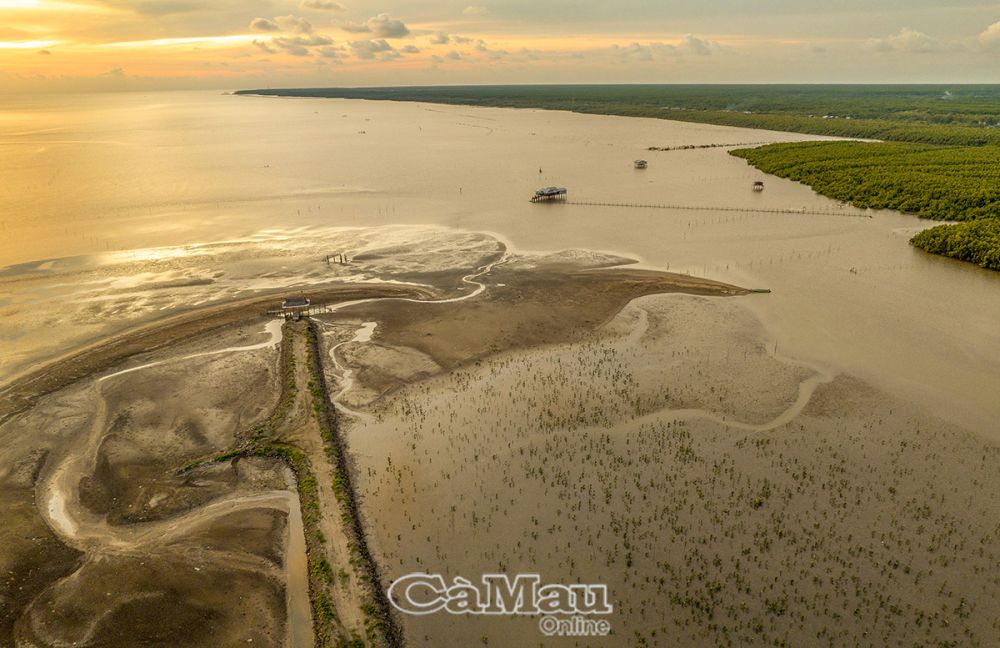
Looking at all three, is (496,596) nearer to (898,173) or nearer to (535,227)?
(535,227)

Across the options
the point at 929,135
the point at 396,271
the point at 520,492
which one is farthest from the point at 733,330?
the point at 929,135

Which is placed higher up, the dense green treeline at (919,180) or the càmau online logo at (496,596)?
the dense green treeline at (919,180)

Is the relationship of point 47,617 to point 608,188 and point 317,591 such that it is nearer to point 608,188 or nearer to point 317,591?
point 317,591

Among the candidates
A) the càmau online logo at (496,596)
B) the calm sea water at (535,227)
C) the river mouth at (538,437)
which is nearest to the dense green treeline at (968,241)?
the calm sea water at (535,227)

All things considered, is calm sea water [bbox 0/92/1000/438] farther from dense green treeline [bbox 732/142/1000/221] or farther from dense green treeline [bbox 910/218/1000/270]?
dense green treeline [bbox 732/142/1000/221]

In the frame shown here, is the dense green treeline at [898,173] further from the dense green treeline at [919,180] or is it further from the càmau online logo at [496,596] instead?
the càmau online logo at [496,596]

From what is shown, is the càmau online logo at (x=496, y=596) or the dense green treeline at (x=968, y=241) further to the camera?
the dense green treeline at (x=968, y=241)
